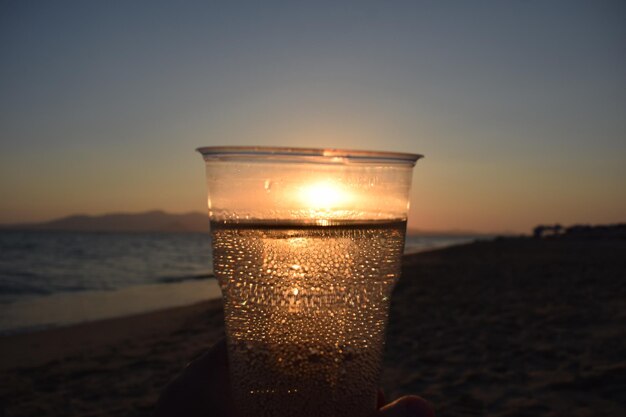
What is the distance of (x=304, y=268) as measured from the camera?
98 centimetres

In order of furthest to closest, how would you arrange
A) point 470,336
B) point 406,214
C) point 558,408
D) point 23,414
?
point 470,336
point 23,414
point 558,408
point 406,214

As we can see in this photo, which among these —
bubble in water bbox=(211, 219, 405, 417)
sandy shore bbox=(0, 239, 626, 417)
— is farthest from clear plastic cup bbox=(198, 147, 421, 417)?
sandy shore bbox=(0, 239, 626, 417)

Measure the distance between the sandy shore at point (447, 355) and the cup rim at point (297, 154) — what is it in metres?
3.29

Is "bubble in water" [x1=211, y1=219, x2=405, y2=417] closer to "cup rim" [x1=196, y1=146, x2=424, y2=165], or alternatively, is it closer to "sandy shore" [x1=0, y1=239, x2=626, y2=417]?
"cup rim" [x1=196, y1=146, x2=424, y2=165]

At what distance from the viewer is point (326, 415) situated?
38.4 inches

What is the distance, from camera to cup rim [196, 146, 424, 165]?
0.98 metres

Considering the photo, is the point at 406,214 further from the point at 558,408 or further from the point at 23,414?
the point at 23,414

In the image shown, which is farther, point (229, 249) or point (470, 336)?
point (470, 336)

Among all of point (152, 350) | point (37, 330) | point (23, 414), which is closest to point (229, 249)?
point (23, 414)

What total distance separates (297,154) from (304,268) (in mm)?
229

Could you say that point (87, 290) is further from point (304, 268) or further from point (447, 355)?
point (304, 268)

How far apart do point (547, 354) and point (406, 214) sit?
4531 mm

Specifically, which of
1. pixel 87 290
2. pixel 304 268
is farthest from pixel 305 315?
pixel 87 290

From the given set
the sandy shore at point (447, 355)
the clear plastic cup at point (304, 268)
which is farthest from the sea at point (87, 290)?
the clear plastic cup at point (304, 268)
